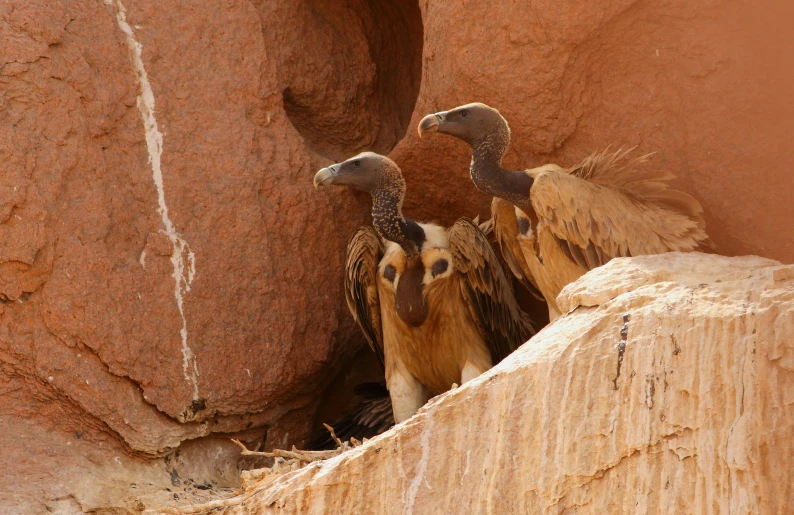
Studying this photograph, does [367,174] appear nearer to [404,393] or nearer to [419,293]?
[419,293]

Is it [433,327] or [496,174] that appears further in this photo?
[433,327]

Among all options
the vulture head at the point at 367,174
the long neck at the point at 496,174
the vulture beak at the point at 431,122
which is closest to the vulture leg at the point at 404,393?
the vulture head at the point at 367,174

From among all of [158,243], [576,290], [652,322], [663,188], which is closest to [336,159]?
[158,243]

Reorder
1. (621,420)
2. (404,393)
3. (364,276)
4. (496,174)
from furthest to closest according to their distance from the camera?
(404,393), (364,276), (496,174), (621,420)

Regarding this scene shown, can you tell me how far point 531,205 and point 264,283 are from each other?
165cm

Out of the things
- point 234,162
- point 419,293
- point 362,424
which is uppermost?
point 234,162

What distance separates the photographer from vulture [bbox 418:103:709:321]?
5.35 meters

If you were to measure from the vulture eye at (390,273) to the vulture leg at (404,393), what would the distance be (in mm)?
614

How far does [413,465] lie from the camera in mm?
3723

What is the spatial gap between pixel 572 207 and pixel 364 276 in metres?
1.57

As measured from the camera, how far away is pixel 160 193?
6094mm

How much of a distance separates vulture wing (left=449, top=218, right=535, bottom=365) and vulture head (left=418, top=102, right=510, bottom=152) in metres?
0.69

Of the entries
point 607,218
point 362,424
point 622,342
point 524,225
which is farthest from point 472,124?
point 622,342

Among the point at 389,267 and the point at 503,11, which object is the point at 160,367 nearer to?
the point at 389,267
